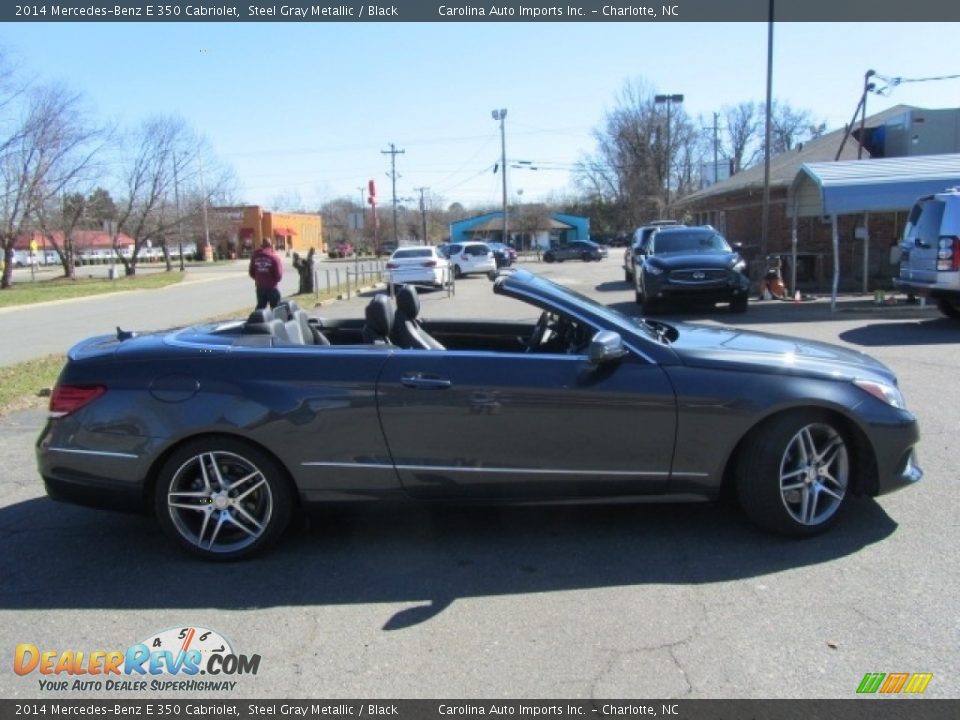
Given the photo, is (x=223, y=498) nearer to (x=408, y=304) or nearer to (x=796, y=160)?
(x=408, y=304)

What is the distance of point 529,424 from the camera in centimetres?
388

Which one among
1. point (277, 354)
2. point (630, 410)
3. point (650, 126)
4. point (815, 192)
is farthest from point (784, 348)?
point (650, 126)

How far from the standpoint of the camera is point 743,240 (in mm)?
28359

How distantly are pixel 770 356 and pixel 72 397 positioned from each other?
370 cm

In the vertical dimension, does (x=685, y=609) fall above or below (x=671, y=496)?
below

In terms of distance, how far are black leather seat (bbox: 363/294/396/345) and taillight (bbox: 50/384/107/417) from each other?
4.82ft

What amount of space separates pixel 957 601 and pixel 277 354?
3.41m

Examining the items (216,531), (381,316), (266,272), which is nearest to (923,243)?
(381,316)

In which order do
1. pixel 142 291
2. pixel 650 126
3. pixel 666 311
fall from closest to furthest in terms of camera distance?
pixel 666 311 → pixel 142 291 → pixel 650 126

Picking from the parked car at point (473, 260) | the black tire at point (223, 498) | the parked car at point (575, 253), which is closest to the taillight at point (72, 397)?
the black tire at point (223, 498)

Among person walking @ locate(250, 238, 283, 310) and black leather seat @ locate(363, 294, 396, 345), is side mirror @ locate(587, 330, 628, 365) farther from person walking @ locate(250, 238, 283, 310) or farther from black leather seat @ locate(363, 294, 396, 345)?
person walking @ locate(250, 238, 283, 310)

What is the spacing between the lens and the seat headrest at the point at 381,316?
4.45 metres
